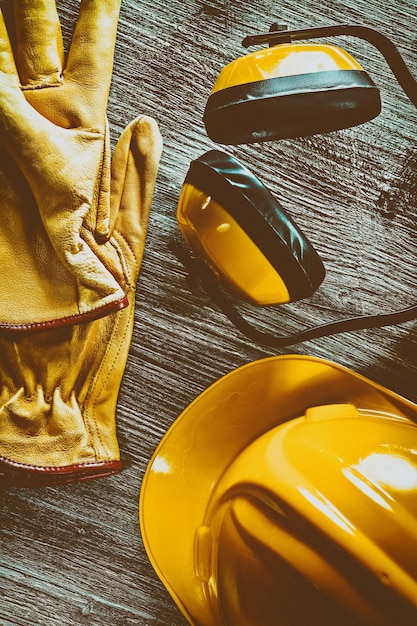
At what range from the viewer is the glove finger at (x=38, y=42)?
0.66 meters

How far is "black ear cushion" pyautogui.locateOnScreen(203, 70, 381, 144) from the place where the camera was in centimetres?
54

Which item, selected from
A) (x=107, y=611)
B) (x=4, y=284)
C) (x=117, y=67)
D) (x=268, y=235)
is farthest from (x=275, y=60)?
(x=107, y=611)

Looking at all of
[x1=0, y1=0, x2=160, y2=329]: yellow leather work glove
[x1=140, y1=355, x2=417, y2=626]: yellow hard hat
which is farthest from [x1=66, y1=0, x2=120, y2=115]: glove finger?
[x1=140, y1=355, x2=417, y2=626]: yellow hard hat

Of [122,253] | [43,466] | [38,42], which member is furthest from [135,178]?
[43,466]

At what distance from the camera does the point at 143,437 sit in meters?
0.79

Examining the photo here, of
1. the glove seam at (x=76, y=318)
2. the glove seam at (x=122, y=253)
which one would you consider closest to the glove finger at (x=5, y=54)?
the glove seam at (x=122, y=253)

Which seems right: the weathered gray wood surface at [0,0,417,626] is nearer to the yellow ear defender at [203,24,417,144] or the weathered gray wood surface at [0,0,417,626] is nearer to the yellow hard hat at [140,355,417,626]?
the yellow hard hat at [140,355,417,626]

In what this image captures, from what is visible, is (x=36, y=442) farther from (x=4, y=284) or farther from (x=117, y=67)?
(x=117, y=67)

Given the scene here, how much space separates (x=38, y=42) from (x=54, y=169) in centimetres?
21

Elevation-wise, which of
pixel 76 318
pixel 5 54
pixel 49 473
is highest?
pixel 5 54

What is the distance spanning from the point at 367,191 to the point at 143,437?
24.1 inches

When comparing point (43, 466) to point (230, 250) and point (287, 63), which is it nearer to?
point (230, 250)

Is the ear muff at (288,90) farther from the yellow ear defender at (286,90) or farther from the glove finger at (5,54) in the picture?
the glove finger at (5,54)

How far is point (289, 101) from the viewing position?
0.54m
